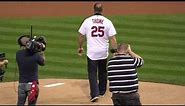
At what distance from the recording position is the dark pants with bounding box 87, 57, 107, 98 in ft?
28.2

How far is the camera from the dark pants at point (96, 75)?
339 inches

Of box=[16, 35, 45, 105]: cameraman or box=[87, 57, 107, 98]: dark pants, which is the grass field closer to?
box=[87, 57, 107, 98]: dark pants

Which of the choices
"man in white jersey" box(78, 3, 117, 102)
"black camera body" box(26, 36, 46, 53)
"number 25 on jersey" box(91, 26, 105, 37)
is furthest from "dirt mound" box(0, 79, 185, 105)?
"black camera body" box(26, 36, 46, 53)

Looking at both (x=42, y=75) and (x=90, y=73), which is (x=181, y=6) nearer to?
(x=42, y=75)

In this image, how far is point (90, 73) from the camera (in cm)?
869

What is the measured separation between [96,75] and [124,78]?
218 cm

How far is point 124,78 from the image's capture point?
6.59 metres

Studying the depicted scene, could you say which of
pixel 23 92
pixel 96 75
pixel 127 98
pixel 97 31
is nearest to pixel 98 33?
pixel 97 31

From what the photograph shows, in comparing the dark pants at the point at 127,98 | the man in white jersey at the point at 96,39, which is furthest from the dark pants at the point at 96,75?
the dark pants at the point at 127,98

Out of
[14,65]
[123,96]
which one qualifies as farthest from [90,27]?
[14,65]

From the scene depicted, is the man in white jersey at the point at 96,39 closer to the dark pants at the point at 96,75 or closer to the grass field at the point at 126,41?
the dark pants at the point at 96,75

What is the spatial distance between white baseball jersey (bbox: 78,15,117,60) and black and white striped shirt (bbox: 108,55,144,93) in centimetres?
202

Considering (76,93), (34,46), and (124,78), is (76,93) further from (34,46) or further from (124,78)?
(124,78)

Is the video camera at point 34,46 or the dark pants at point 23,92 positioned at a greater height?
the video camera at point 34,46
